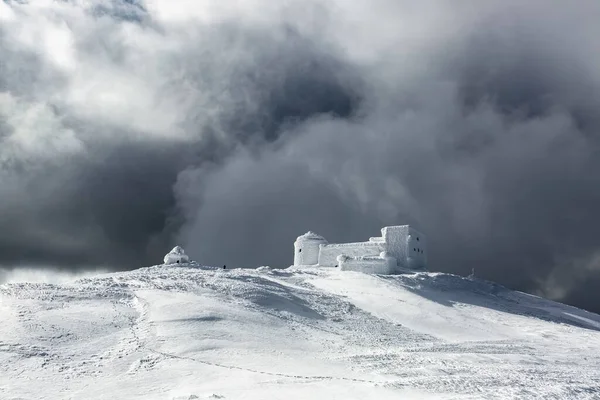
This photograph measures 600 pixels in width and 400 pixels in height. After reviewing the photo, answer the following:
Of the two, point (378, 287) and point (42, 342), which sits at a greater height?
point (378, 287)

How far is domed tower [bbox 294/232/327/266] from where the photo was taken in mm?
80500

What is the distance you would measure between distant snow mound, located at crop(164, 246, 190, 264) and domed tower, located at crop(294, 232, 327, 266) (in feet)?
66.5

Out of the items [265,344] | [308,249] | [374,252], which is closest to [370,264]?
[374,252]

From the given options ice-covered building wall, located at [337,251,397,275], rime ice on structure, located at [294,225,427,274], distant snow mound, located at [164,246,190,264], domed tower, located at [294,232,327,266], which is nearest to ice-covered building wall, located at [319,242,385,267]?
rime ice on structure, located at [294,225,427,274]

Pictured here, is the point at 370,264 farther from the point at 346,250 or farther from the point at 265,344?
the point at 265,344

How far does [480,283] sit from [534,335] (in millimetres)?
19922

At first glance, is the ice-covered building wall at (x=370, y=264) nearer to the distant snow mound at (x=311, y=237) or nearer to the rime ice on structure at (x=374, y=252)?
the rime ice on structure at (x=374, y=252)

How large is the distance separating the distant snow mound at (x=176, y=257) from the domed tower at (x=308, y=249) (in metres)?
20.3

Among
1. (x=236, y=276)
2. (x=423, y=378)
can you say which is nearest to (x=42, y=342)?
(x=423, y=378)

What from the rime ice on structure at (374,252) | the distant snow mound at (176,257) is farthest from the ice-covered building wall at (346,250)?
the distant snow mound at (176,257)

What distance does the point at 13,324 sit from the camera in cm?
3066

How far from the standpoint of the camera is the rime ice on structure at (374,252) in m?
69.9

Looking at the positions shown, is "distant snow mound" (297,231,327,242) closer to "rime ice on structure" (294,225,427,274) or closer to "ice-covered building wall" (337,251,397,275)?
"rime ice on structure" (294,225,427,274)

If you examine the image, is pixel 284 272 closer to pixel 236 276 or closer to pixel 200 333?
pixel 236 276
